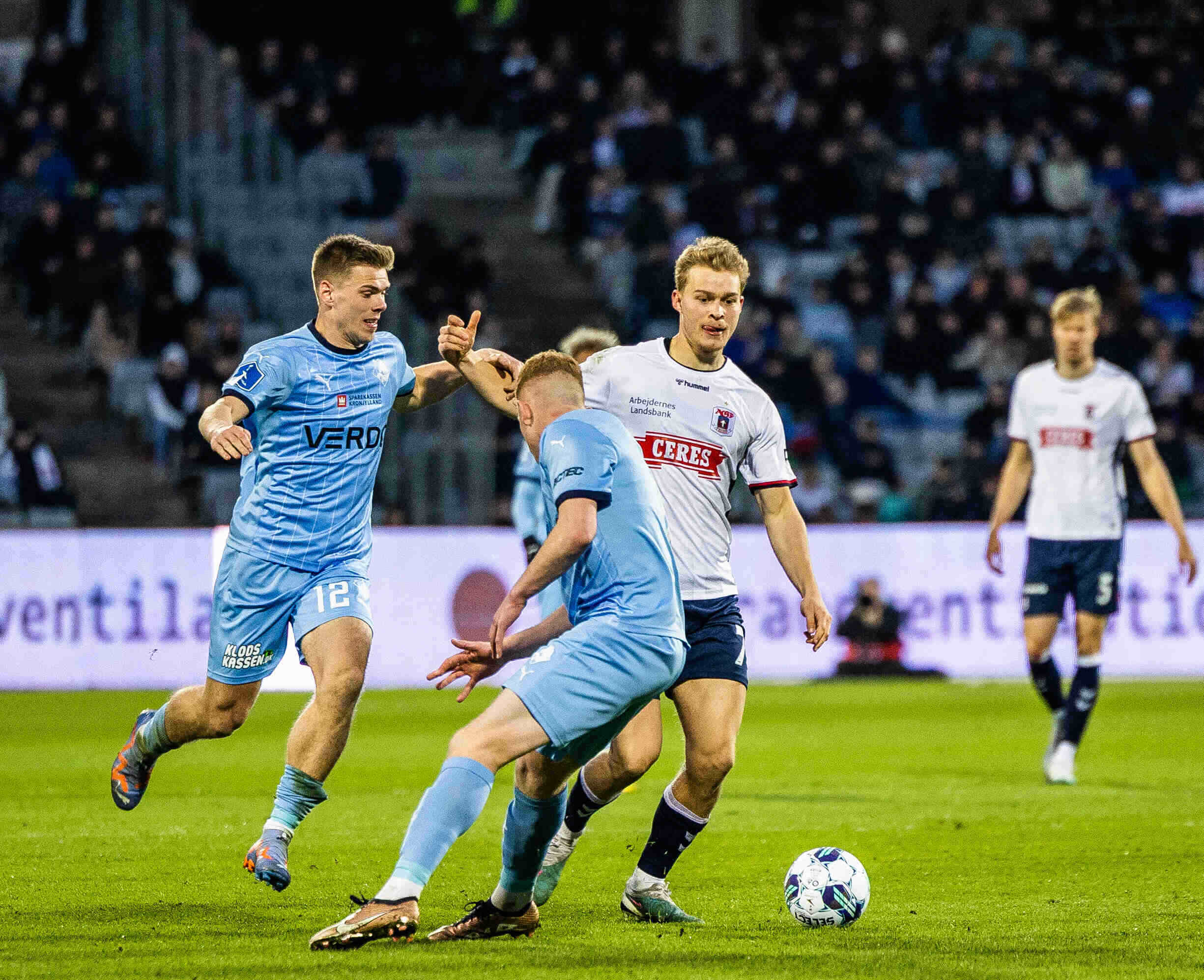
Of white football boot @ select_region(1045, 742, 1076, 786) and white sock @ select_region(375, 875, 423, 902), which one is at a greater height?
white sock @ select_region(375, 875, 423, 902)

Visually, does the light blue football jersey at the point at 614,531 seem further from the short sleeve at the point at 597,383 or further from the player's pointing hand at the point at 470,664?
the short sleeve at the point at 597,383

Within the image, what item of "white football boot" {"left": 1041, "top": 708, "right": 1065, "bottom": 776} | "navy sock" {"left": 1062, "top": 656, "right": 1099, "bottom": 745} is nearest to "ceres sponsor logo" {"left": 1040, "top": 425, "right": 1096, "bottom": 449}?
"navy sock" {"left": 1062, "top": 656, "right": 1099, "bottom": 745}

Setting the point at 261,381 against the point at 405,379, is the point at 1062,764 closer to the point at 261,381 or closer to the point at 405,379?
the point at 405,379

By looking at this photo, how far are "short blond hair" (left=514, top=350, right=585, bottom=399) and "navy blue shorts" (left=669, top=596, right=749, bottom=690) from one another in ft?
3.38

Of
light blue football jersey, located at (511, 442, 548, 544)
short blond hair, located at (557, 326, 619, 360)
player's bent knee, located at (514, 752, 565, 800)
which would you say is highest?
short blond hair, located at (557, 326, 619, 360)

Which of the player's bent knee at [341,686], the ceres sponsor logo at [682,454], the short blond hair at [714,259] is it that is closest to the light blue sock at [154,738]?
the player's bent knee at [341,686]

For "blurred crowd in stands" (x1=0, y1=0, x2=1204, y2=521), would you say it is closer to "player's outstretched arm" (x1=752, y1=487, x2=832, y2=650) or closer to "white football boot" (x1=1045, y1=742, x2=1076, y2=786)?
"white football boot" (x1=1045, y1=742, x2=1076, y2=786)

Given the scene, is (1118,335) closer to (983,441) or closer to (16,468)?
(983,441)

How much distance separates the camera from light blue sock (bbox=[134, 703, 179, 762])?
725 cm

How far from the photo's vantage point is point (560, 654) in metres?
5.44

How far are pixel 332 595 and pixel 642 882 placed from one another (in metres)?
1.61

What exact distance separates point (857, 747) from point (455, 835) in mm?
7198

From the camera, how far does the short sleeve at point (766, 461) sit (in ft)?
21.7

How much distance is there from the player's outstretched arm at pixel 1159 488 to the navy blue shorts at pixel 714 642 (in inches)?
187
